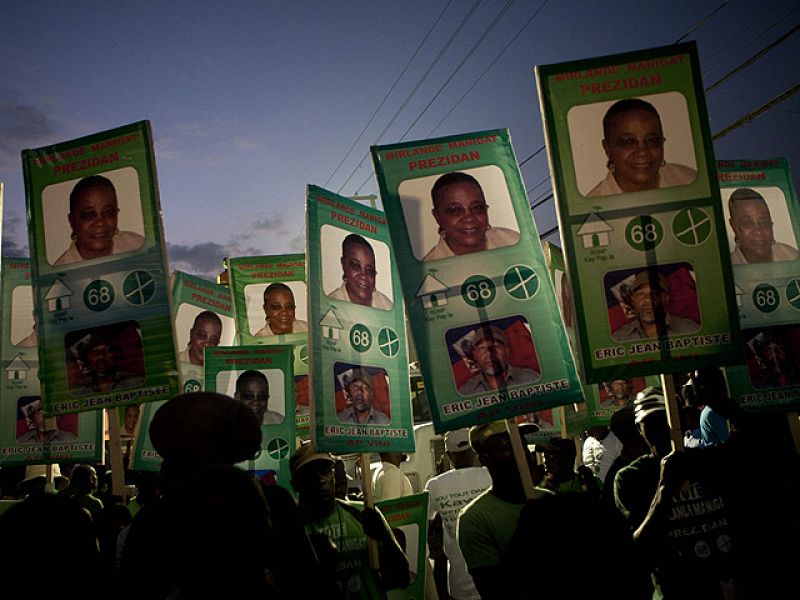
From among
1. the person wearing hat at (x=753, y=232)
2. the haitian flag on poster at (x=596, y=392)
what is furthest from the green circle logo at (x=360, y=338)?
the person wearing hat at (x=753, y=232)

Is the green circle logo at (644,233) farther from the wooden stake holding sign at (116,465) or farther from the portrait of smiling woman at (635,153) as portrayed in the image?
the wooden stake holding sign at (116,465)

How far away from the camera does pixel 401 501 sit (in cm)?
525

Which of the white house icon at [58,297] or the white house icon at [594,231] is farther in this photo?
the white house icon at [58,297]

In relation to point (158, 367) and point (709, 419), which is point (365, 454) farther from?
point (709, 419)

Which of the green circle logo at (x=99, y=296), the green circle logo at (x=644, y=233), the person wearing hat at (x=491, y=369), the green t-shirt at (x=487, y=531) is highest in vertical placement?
the green circle logo at (x=99, y=296)

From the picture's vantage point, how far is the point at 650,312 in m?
3.86

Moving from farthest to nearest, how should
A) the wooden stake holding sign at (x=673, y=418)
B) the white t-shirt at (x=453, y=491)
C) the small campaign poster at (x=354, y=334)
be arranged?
the white t-shirt at (x=453, y=491)
the small campaign poster at (x=354, y=334)
the wooden stake holding sign at (x=673, y=418)

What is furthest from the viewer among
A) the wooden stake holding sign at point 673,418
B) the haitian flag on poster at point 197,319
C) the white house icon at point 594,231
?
the haitian flag on poster at point 197,319

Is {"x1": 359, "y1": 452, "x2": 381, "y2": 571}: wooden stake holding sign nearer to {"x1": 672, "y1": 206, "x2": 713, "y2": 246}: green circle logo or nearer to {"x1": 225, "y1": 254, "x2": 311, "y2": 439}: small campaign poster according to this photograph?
{"x1": 672, "y1": 206, "x2": 713, "y2": 246}: green circle logo

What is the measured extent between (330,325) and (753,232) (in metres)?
3.41

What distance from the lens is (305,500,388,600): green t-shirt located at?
4215mm

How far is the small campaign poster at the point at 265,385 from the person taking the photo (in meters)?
6.65

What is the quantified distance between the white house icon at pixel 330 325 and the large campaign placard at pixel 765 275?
9.33ft

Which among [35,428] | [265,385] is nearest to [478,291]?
[265,385]
